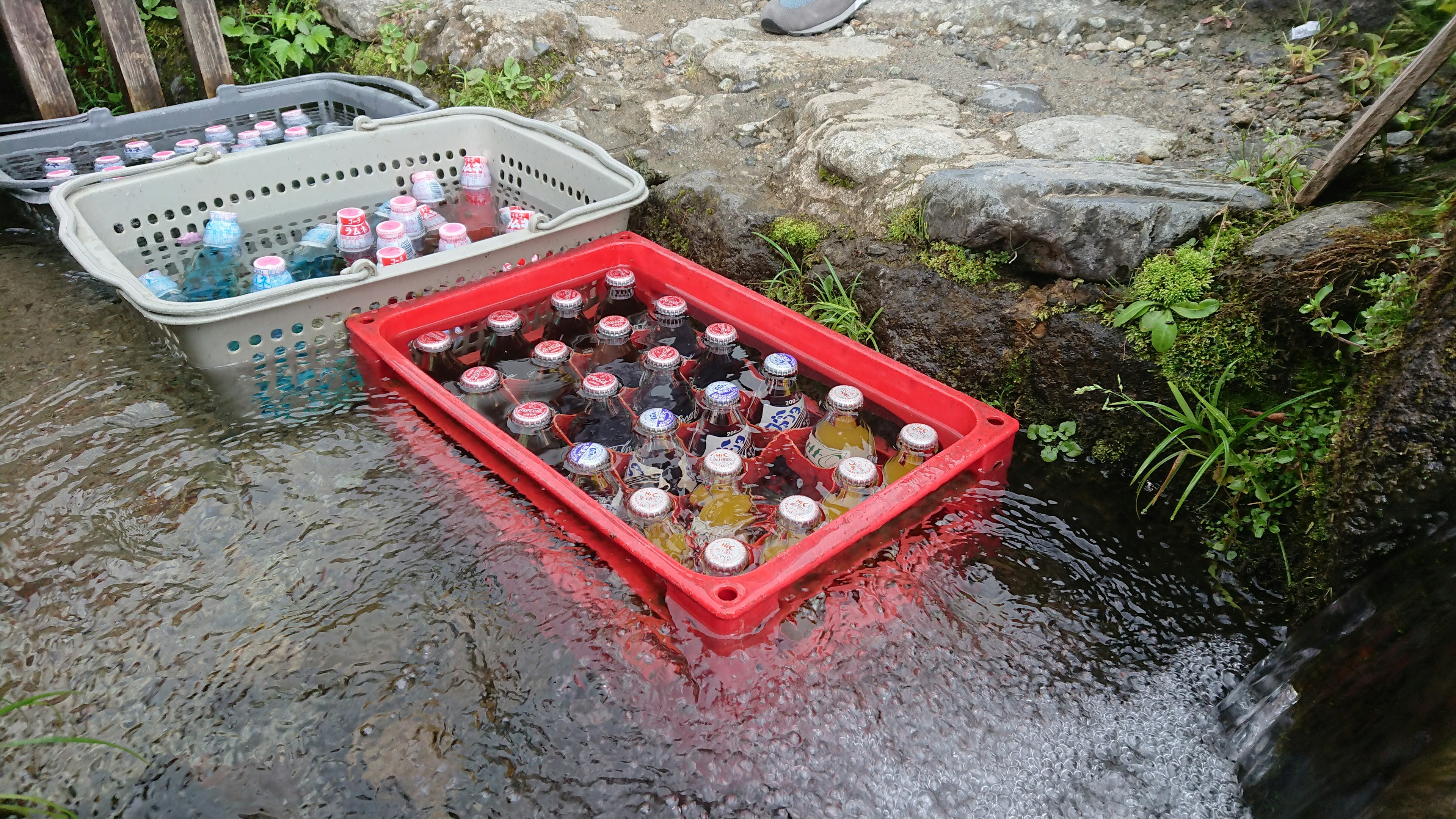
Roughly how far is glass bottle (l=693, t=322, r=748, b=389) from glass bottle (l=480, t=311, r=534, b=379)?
1.81ft

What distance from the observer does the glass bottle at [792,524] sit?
6.53 feet

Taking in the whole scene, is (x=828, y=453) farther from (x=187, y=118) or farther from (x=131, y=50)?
(x=131, y=50)

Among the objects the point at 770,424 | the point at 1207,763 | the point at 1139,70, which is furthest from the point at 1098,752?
the point at 1139,70

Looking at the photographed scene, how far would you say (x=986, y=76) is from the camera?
12.0ft

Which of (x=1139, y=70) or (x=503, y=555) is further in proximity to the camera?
(x=1139, y=70)

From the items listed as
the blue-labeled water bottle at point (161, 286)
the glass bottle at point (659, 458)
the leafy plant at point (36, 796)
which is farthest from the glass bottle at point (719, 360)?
the blue-labeled water bottle at point (161, 286)

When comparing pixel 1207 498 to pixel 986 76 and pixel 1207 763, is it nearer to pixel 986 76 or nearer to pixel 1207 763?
pixel 1207 763

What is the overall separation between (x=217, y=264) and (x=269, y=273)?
0.52 metres

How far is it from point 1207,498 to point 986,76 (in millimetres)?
2247

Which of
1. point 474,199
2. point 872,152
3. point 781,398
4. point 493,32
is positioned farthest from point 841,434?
point 493,32

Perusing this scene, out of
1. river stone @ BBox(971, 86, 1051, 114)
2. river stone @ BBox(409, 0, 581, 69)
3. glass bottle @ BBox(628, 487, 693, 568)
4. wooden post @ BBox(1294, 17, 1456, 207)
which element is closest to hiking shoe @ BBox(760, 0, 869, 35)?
river stone @ BBox(409, 0, 581, 69)

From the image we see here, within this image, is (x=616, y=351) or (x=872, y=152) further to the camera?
(x=872, y=152)

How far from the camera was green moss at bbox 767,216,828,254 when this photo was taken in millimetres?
2951

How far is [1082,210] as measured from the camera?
2.31 m
